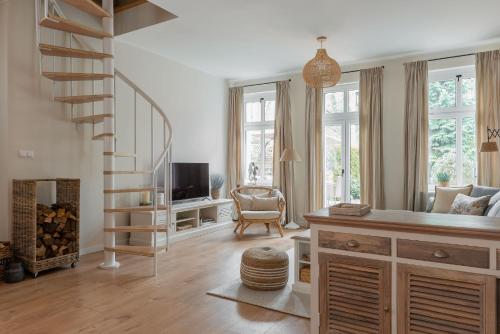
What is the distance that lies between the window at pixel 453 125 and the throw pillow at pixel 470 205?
4.13 ft

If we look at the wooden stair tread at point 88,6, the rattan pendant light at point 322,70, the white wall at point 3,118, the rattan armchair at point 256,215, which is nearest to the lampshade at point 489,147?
the rattan pendant light at point 322,70

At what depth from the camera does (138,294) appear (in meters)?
3.23

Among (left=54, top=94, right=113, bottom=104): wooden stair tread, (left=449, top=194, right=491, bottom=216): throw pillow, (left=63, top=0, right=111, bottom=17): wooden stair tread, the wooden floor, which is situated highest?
(left=63, top=0, right=111, bottom=17): wooden stair tread

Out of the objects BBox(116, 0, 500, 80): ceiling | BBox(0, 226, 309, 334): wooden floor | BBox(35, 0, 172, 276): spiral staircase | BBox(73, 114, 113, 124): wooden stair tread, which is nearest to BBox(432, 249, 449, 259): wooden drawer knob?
BBox(0, 226, 309, 334): wooden floor

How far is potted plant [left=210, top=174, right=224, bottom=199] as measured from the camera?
6727 mm

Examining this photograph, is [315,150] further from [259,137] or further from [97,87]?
[97,87]

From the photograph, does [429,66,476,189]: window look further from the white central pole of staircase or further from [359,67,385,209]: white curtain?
the white central pole of staircase

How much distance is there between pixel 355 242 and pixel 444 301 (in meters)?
0.50

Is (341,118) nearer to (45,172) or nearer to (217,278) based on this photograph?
(217,278)

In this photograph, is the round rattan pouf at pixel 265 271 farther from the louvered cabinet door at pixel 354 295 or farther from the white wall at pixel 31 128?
the white wall at pixel 31 128

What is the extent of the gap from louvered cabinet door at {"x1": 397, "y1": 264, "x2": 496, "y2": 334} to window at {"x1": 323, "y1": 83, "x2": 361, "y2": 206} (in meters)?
4.51

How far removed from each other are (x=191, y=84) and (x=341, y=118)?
2849 mm

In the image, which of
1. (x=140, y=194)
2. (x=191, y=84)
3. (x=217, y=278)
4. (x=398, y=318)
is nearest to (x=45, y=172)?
(x=140, y=194)

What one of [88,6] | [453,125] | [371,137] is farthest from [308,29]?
[453,125]
